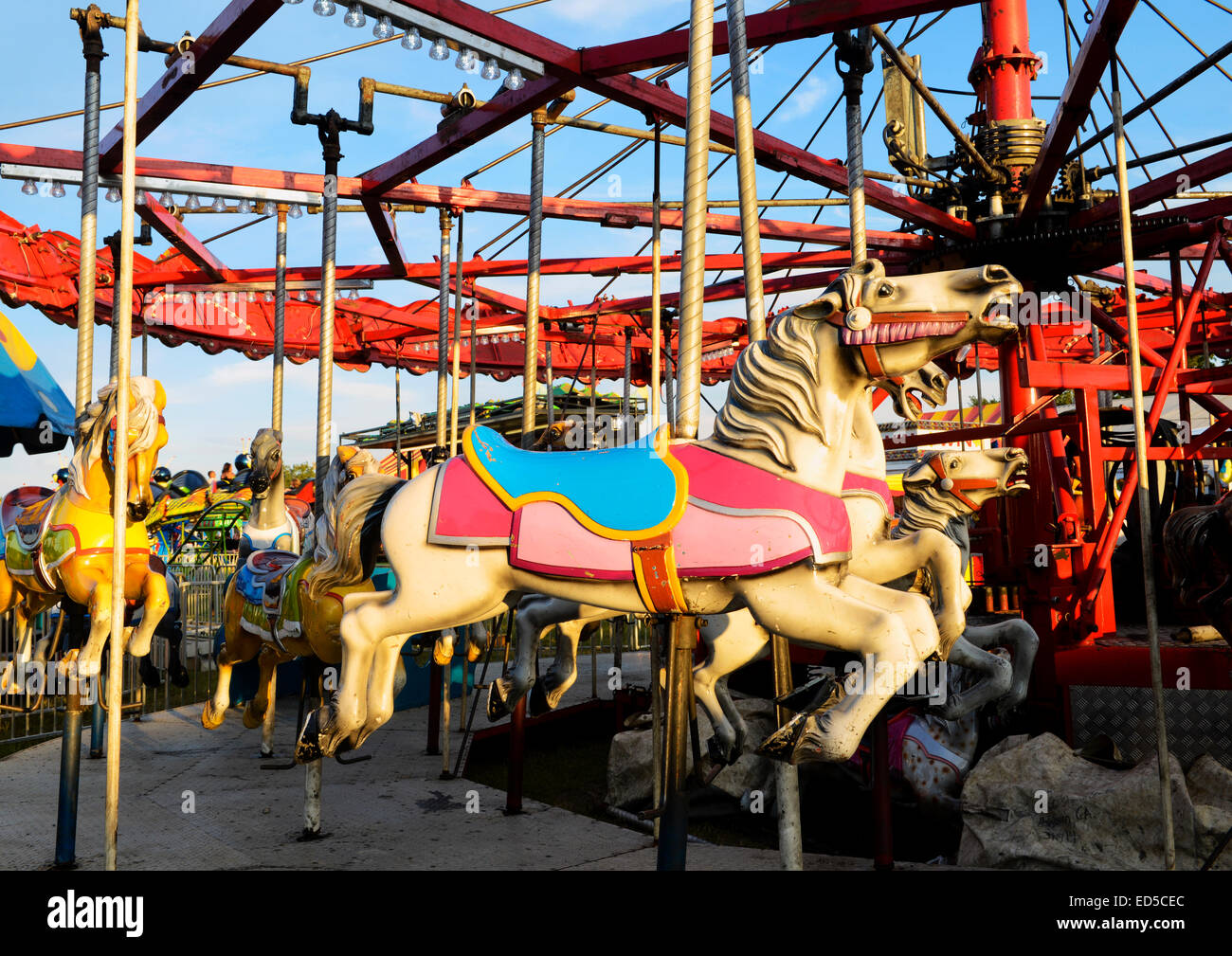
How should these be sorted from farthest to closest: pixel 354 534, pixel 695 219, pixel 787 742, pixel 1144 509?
pixel 1144 509 → pixel 354 534 → pixel 695 219 → pixel 787 742

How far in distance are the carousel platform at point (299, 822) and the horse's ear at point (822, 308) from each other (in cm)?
294

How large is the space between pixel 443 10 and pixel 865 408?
341 centimetres

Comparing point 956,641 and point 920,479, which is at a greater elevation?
point 920,479

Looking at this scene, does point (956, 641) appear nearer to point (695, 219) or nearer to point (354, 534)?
point (695, 219)

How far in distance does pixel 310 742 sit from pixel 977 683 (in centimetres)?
296

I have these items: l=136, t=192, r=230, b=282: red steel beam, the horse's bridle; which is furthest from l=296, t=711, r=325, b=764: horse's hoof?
l=136, t=192, r=230, b=282: red steel beam

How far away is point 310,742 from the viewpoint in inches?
138

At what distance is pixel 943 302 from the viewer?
286cm

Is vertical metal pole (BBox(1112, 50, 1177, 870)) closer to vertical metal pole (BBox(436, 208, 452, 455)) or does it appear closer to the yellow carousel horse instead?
vertical metal pole (BBox(436, 208, 452, 455))

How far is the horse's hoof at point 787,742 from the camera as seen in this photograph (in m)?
2.72

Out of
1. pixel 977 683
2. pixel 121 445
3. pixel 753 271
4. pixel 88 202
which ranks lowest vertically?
pixel 977 683

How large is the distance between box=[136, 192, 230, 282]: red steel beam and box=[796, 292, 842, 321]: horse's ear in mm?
6586

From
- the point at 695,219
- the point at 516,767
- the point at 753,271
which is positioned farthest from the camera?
the point at 516,767

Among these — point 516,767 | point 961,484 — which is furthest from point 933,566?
point 516,767
